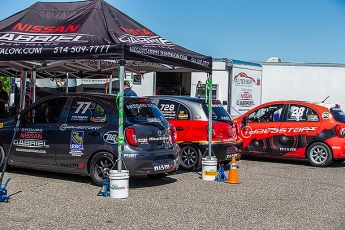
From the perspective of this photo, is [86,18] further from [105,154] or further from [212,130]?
[212,130]

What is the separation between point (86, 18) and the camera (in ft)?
30.3

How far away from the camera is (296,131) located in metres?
12.2

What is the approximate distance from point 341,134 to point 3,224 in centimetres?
837

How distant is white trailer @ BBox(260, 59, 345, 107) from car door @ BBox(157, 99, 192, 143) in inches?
391

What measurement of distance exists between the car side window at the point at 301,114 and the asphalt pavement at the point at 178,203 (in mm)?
2309

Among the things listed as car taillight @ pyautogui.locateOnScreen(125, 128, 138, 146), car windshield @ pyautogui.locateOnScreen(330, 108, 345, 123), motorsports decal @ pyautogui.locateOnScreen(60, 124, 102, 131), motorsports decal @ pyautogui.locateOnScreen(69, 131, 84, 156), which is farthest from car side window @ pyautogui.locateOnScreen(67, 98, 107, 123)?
car windshield @ pyautogui.locateOnScreen(330, 108, 345, 123)

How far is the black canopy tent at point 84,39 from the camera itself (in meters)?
7.88

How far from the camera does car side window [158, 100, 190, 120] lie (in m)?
10.7

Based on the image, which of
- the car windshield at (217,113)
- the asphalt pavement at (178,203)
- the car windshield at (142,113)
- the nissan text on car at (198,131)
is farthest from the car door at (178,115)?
the car windshield at (142,113)

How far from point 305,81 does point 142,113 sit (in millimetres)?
12897

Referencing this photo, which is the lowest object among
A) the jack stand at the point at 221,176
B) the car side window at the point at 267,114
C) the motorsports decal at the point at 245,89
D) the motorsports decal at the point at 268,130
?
the jack stand at the point at 221,176

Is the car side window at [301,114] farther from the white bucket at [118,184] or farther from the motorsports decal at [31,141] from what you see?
the motorsports decal at [31,141]

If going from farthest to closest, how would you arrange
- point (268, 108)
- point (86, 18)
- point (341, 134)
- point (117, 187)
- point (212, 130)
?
point (268, 108), point (341, 134), point (212, 130), point (86, 18), point (117, 187)

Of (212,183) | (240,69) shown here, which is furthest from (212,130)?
Answer: (240,69)
